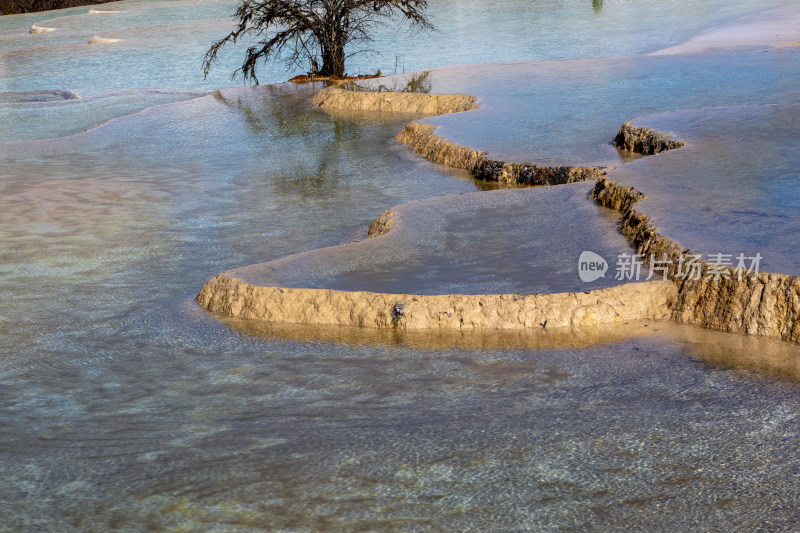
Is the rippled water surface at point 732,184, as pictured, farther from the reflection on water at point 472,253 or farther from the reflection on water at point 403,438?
the reflection on water at point 403,438

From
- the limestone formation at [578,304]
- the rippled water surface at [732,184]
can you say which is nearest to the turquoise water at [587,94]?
the rippled water surface at [732,184]

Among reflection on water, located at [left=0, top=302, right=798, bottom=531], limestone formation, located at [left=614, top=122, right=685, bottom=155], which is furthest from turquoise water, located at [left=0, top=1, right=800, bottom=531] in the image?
limestone formation, located at [left=614, top=122, right=685, bottom=155]

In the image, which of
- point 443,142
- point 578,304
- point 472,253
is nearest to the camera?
point 578,304

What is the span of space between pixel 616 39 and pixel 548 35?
174 centimetres

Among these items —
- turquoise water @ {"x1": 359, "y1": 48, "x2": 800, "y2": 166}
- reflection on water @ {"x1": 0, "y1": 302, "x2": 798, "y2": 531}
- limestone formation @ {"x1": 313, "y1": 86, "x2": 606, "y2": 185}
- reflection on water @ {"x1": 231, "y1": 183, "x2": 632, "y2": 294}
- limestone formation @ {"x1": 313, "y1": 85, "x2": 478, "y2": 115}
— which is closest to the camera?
reflection on water @ {"x1": 0, "y1": 302, "x2": 798, "y2": 531}

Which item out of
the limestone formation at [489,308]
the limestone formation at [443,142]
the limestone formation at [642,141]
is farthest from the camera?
the limestone formation at [443,142]

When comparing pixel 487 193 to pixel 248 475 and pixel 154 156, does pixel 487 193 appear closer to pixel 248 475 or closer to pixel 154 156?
pixel 248 475

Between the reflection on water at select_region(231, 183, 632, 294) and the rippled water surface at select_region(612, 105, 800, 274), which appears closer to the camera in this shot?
the rippled water surface at select_region(612, 105, 800, 274)

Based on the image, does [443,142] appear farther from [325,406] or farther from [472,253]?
[325,406]

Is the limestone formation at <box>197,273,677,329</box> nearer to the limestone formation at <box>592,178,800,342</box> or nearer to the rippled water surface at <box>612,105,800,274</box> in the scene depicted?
the limestone formation at <box>592,178,800,342</box>

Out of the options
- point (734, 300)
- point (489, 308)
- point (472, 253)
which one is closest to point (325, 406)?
point (489, 308)

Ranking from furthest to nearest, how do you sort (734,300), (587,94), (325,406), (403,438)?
(587,94) < (734,300) < (325,406) < (403,438)

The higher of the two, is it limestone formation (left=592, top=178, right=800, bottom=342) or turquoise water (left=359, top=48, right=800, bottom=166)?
turquoise water (left=359, top=48, right=800, bottom=166)

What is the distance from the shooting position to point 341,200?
7.11m
